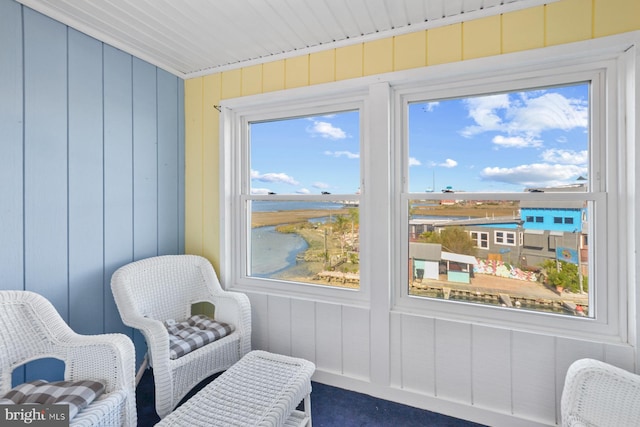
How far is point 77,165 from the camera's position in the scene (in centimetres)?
188

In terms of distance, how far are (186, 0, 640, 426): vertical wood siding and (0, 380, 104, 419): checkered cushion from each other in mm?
1156

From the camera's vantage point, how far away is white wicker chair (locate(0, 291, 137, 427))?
1372 millimetres

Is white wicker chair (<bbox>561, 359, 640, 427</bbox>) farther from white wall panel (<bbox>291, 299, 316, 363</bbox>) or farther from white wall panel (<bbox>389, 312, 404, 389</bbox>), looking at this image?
white wall panel (<bbox>291, 299, 316, 363</bbox>)

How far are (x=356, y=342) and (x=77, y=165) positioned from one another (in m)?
2.09

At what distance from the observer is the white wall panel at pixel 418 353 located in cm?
187

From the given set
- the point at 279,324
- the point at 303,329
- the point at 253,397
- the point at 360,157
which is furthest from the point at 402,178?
the point at 253,397

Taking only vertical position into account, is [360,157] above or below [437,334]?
above

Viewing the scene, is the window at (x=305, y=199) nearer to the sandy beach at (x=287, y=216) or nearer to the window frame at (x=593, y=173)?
the sandy beach at (x=287, y=216)

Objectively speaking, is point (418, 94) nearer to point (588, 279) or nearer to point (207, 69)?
point (588, 279)

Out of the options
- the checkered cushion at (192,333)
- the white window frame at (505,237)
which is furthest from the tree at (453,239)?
the checkered cushion at (192,333)

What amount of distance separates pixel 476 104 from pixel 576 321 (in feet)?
4.36

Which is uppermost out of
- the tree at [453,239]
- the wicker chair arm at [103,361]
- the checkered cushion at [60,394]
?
the tree at [453,239]

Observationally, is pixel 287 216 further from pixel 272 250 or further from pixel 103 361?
pixel 103 361

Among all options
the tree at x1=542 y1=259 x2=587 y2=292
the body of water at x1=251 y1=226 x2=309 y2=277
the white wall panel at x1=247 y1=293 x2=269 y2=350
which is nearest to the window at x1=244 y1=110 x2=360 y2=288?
the body of water at x1=251 y1=226 x2=309 y2=277
